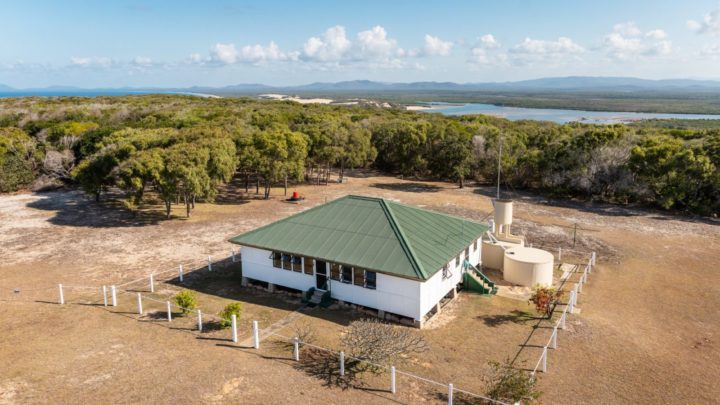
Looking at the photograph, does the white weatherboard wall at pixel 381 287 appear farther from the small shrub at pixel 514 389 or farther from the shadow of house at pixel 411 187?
the shadow of house at pixel 411 187

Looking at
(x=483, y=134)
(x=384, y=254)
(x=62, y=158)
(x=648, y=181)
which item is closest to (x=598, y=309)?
(x=384, y=254)

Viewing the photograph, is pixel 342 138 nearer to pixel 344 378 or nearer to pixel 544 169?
pixel 544 169

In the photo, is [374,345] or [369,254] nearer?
[374,345]

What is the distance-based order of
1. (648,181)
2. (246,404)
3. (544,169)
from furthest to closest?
(544,169)
(648,181)
(246,404)

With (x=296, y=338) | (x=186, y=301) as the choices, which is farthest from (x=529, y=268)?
(x=186, y=301)

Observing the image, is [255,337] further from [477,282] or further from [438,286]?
[477,282]

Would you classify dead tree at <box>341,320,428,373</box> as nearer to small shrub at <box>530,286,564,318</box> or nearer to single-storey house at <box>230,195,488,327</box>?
single-storey house at <box>230,195,488,327</box>

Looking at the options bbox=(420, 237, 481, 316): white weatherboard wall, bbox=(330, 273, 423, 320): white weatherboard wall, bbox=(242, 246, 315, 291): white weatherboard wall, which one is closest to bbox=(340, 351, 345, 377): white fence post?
bbox=(330, 273, 423, 320): white weatherboard wall

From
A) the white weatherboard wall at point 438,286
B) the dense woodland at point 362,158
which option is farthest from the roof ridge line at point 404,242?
the dense woodland at point 362,158
